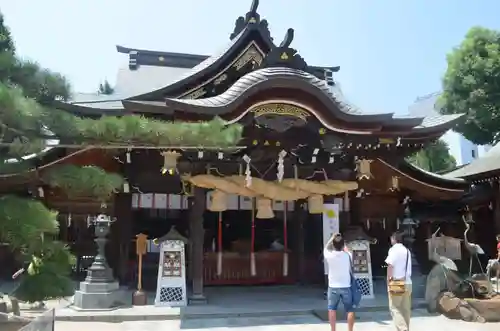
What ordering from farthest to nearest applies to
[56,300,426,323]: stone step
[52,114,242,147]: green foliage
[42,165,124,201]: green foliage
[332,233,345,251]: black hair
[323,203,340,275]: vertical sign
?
1. [323,203,340,275]: vertical sign
2. [56,300,426,323]: stone step
3. [332,233,345,251]: black hair
4. [52,114,242,147]: green foliage
5. [42,165,124,201]: green foliage

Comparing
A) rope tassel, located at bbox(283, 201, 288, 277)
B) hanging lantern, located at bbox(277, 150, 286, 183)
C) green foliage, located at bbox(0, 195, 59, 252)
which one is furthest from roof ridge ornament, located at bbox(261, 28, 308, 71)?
green foliage, located at bbox(0, 195, 59, 252)

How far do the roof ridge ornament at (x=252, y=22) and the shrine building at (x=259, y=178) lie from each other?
1.6 inches

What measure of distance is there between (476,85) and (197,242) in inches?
584

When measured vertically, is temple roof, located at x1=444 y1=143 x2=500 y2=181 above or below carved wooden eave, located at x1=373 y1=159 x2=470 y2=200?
above

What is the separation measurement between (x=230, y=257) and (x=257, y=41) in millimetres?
5598

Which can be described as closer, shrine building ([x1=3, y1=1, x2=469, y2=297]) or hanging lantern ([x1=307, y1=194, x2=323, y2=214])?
shrine building ([x1=3, y1=1, x2=469, y2=297])

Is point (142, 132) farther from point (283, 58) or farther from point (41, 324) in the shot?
point (283, 58)

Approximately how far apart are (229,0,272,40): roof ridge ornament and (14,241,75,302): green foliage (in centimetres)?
865

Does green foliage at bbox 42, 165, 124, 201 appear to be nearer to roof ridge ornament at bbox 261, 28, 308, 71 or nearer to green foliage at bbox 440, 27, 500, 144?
roof ridge ornament at bbox 261, 28, 308, 71

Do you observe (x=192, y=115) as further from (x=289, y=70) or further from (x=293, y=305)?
(x=293, y=305)

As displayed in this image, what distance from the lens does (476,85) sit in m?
18.5

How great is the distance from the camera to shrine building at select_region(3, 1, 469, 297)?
886cm

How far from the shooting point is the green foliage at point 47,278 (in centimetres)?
443

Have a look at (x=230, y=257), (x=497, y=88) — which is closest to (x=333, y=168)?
(x=230, y=257)
